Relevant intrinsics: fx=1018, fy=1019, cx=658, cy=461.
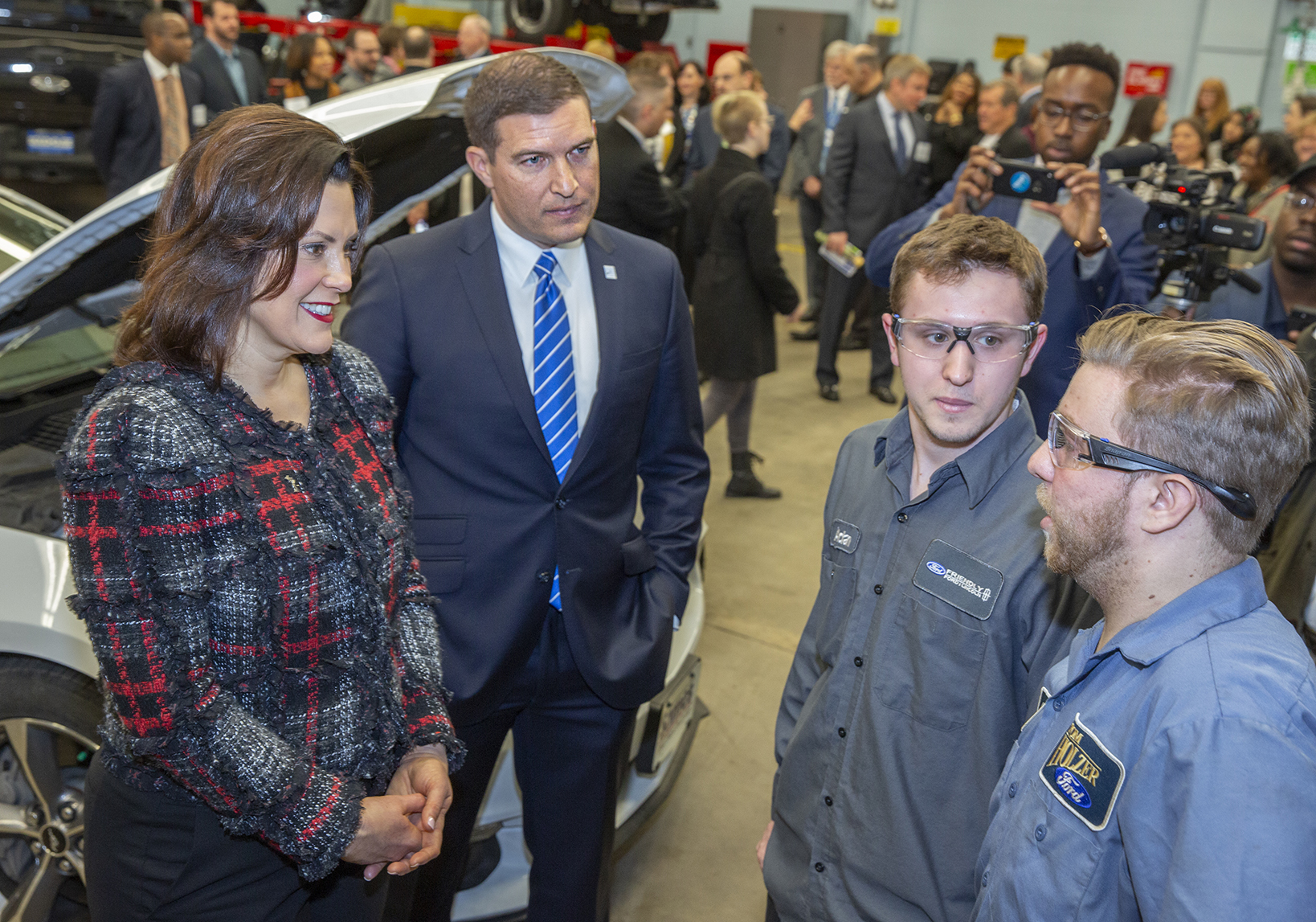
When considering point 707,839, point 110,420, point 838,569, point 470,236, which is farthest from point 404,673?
point 707,839

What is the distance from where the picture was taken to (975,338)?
1.60m

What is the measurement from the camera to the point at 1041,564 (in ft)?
4.83

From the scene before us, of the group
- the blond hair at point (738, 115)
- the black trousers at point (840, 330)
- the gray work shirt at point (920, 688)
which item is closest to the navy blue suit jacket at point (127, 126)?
the blond hair at point (738, 115)

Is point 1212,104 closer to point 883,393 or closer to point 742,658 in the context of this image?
point 883,393

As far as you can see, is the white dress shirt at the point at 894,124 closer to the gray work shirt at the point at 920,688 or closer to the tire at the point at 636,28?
the gray work shirt at the point at 920,688

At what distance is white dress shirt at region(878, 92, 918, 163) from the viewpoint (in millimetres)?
6598

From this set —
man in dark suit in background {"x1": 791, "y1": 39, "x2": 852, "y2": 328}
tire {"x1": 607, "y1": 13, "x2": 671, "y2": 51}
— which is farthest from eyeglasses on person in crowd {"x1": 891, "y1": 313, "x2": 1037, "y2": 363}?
tire {"x1": 607, "y1": 13, "x2": 671, "y2": 51}

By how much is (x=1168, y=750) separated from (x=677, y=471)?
1.30m

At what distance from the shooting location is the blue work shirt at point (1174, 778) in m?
0.92

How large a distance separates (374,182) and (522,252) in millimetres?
888

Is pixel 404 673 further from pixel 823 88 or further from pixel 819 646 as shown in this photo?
pixel 823 88

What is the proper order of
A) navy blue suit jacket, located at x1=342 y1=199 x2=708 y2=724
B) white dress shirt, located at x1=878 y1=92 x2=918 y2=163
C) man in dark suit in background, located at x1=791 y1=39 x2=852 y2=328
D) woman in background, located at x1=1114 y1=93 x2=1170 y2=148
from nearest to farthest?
navy blue suit jacket, located at x1=342 y1=199 x2=708 y2=724 → white dress shirt, located at x1=878 y1=92 x2=918 y2=163 → woman in background, located at x1=1114 y1=93 x2=1170 y2=148 → man in dark suit in background, located at x1=791 y1=39 x2=852 y2=328

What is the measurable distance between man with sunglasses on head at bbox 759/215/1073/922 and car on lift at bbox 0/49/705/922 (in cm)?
78

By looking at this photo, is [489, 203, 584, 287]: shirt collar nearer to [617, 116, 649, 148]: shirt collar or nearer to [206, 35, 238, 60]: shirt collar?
[617, 116, 649, 148]: shirt collar
